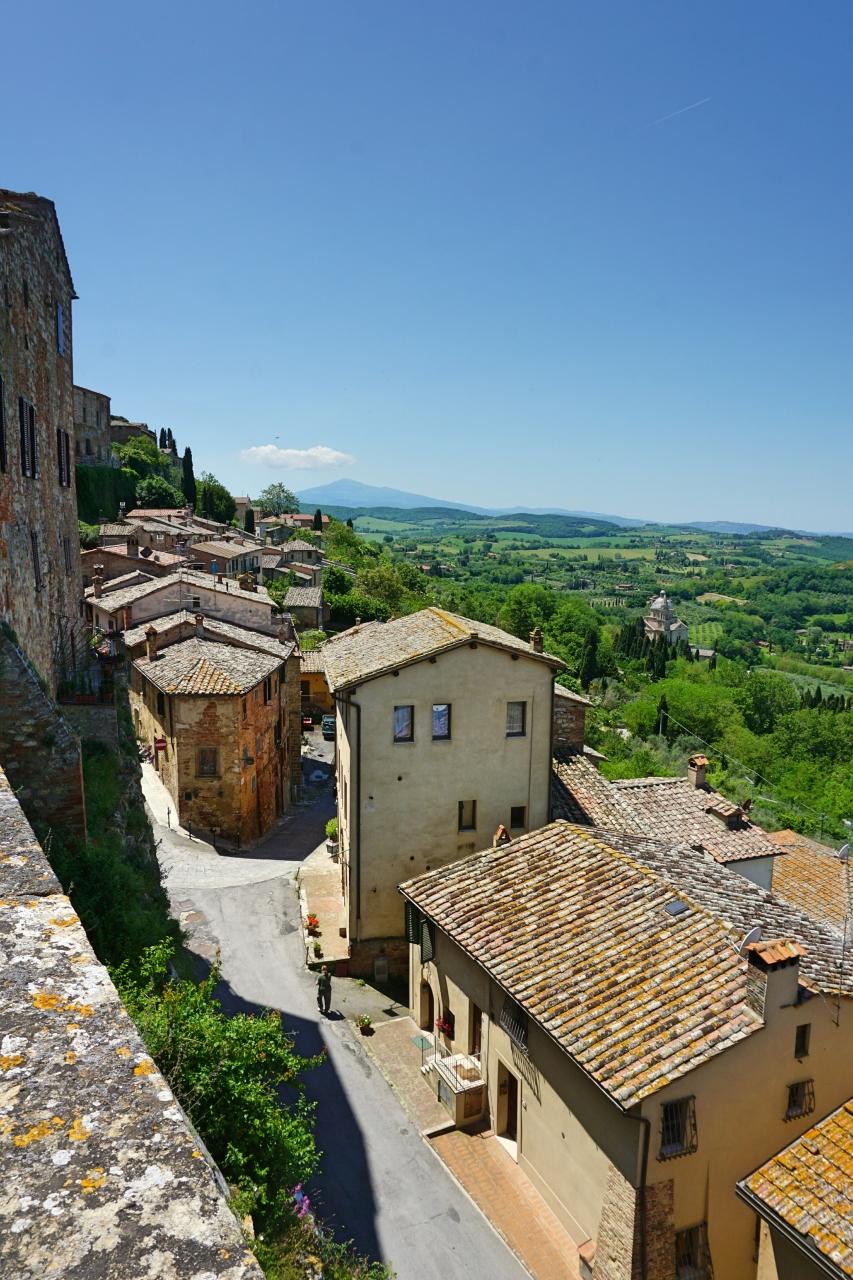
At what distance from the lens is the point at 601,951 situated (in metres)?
15.3

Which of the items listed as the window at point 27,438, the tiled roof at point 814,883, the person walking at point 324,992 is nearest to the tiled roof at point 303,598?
the tiled roof at point 814,883

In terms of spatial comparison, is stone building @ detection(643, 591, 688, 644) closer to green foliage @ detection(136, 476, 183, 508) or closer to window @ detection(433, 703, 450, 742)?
green foliage @ detection(136, 476, 183, 508)

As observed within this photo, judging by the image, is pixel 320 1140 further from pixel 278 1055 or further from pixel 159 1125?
pixel 159 1125

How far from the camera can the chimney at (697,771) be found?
91.1 feet

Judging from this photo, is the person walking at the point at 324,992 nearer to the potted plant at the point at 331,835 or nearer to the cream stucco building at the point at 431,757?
the cream stucco building at the point at 431,757

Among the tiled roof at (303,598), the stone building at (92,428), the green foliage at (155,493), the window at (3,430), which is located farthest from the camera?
the green foliage at (155,493)

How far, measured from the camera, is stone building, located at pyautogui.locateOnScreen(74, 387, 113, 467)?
2916 inches

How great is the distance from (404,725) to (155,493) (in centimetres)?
6987

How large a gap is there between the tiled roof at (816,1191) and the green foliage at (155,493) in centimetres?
8028

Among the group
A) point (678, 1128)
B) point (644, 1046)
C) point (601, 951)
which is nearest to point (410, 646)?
point (601, 951)

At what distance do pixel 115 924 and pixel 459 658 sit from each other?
42.2 ft

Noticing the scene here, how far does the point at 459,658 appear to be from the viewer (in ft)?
71.3

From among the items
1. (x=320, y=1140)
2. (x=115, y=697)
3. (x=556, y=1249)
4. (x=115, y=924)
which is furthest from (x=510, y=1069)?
(x=115, y=697)

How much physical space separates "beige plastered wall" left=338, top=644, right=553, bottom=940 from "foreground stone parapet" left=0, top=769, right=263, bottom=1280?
57.6ft
